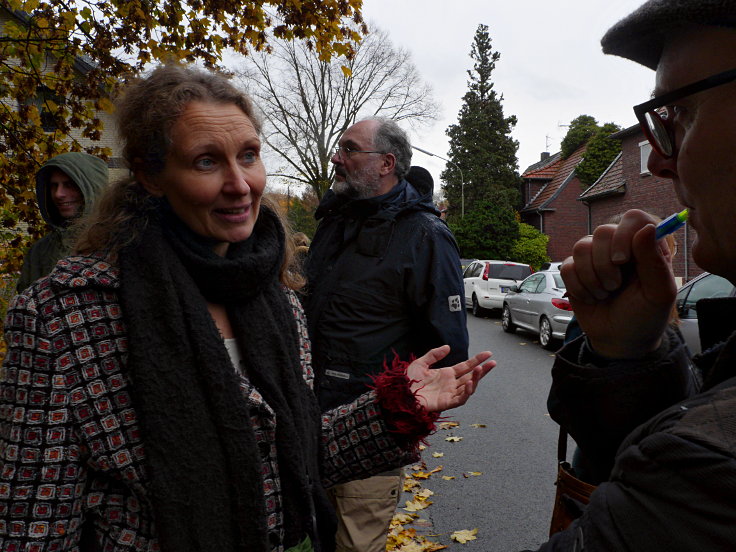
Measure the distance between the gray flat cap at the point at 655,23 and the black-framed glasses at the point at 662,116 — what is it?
0.30 ft

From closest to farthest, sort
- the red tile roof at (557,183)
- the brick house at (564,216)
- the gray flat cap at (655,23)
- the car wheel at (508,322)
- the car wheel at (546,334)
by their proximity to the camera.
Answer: the gray flat cap at (655,23) → the car wheel at (546,334) → the car wheel at (508,322) → the brick house at (564,216) → the red tile roof at (557,183)

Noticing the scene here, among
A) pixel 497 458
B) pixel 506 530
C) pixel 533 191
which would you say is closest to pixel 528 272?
pixel 497 458

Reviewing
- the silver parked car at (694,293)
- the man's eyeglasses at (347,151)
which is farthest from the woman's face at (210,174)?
the silver parked car at (694,293)

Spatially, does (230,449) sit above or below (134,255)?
below

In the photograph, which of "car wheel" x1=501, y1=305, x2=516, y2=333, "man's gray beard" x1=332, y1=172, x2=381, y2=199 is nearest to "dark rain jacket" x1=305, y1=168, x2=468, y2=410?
"man's gray beard" x1=332, y1=172, x2=381, y2=199

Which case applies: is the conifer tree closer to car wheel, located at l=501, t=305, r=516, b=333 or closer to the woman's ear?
car wheel, located at l=501, t=305, r=516, b=333

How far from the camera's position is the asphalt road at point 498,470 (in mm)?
4152

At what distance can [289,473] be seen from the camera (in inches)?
64.7

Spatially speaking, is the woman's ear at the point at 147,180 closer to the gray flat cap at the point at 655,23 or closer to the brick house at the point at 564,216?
the gray flat cap at the point at 655,23

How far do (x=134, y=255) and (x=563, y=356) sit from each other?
1.17 metres

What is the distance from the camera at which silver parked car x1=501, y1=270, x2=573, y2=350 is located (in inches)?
430

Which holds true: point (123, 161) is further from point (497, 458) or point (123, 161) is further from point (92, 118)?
point (497, 458)

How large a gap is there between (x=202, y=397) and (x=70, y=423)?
0.32m

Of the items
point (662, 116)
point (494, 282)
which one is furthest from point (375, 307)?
point (494, 282)
